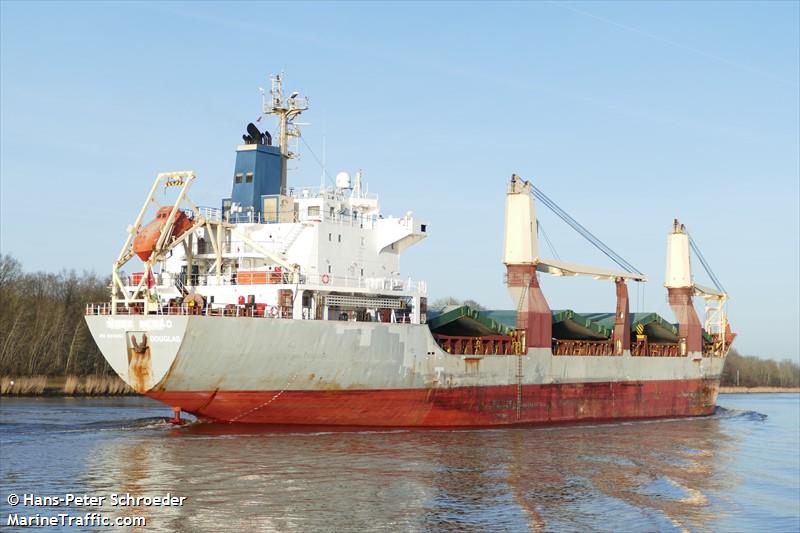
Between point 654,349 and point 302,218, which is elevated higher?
point 302,218

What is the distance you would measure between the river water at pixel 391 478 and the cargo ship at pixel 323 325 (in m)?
1.21

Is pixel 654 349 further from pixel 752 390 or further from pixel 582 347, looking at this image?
pixel 752 390

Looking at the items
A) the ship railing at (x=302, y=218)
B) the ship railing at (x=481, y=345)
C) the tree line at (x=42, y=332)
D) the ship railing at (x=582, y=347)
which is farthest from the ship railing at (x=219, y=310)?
the tree line at (x=42, y=332)

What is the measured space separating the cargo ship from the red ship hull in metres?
0.05

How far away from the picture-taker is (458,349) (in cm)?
Result: 3067

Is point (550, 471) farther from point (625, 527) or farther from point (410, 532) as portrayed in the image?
point (410, 532)

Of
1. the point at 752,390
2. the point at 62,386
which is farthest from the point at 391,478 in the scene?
the point at 752,390

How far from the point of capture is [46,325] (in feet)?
170

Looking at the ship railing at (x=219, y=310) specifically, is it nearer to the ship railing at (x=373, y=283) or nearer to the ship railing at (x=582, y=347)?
the ship railing at (x=373, y=283)

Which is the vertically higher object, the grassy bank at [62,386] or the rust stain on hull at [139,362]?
the rust stain on hull at [139,362]

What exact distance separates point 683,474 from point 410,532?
10266 millimetres

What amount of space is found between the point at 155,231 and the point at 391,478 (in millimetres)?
10727

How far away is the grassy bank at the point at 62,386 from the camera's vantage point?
43844 millimetres

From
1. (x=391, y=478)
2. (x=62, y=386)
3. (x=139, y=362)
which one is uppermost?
(x=139, y=362)
